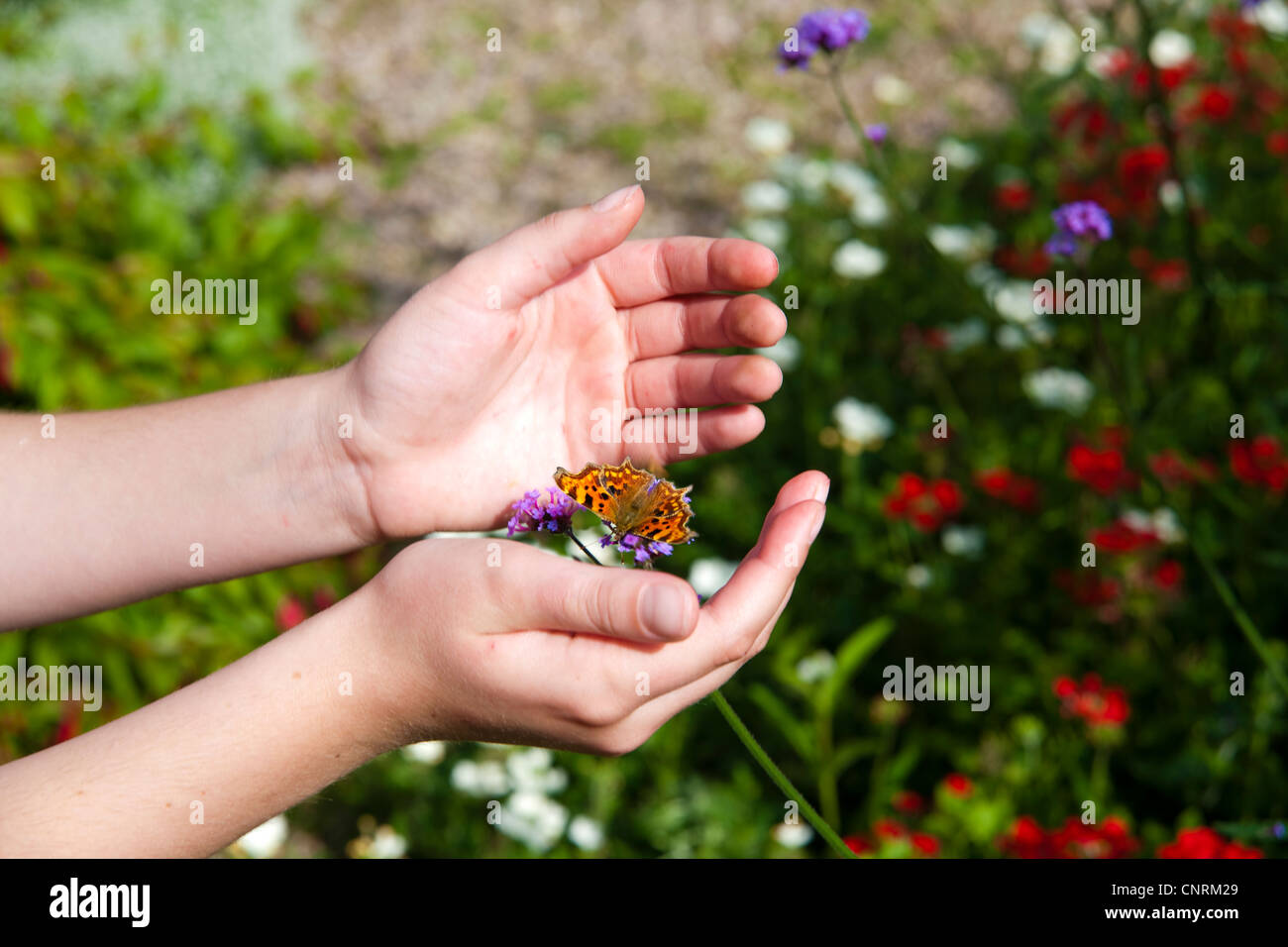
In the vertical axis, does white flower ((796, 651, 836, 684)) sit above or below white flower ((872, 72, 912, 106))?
below

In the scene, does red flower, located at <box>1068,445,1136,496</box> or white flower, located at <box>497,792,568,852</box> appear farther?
red flower, located at <box>1068,445,1136,496</box>

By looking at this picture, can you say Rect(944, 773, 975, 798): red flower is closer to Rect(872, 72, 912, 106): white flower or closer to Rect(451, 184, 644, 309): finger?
Rect(451, 184, 644, 309): finger

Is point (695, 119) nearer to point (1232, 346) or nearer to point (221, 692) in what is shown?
point (1232, 346)

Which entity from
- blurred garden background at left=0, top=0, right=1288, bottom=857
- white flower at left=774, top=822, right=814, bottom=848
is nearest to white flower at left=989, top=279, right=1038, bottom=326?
blurred garden background at left=0, top=0, right=1288, bottom=857

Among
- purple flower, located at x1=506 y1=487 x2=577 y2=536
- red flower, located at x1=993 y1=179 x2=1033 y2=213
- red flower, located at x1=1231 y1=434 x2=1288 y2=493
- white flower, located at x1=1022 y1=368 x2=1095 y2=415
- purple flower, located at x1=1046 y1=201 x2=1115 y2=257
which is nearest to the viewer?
purple flower, located at x1=506 y1=487 x2=577 y2=536

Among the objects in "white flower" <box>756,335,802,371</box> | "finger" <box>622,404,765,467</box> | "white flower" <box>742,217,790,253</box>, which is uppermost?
"white flower" <box>742,217,790,253</box>
